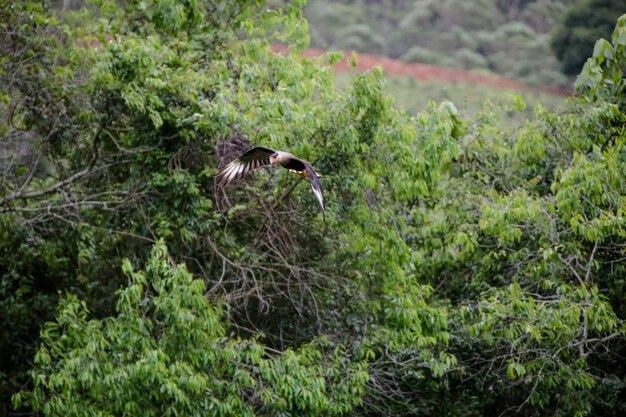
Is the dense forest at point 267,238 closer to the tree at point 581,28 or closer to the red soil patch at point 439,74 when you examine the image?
the red soil patch at point 439,74

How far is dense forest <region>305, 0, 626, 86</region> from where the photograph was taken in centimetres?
2625

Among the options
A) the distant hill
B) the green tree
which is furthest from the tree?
the green tree

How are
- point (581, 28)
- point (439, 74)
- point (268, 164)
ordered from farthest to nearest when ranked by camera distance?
point (581, 28) → point (439, 74) → point (268, 164)

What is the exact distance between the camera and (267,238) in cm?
851

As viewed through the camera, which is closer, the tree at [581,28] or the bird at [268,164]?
the bird at [268,164]

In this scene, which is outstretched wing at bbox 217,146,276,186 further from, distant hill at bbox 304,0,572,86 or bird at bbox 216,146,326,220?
distant hill at bbox 304,0,572,86

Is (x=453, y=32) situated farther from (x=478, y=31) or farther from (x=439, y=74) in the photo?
(x=439, y=74)

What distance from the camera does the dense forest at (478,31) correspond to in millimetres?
26250

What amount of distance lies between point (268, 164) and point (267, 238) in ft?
6.26

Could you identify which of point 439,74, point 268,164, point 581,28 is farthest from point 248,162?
point 581,28

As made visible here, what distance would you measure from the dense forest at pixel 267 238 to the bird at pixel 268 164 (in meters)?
0.95

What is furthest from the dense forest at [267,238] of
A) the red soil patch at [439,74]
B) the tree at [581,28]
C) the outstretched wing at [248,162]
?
the tree at [581,28]

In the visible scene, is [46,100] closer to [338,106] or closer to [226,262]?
[226,262]

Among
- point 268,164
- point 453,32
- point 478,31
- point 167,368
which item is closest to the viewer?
point 268,164
